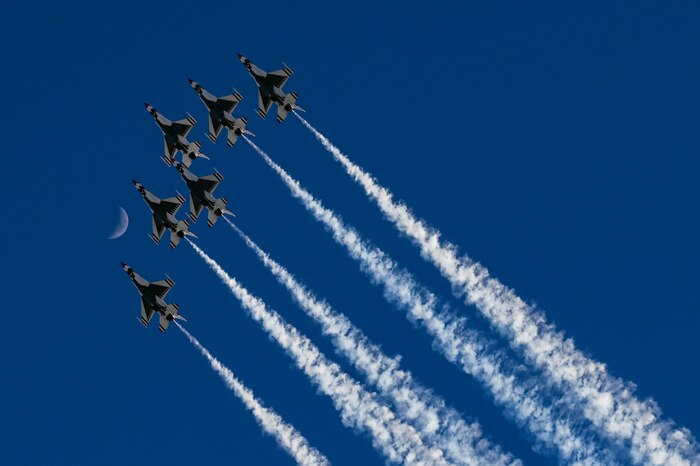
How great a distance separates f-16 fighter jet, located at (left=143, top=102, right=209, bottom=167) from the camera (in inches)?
4360

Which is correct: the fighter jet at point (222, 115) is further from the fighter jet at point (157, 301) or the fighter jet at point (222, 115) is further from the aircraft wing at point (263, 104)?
the fighter jet at point (157, 301)

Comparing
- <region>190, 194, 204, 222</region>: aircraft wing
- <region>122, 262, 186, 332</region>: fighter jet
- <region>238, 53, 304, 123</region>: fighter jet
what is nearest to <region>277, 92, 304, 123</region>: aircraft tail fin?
<region>238, 53, 304, 123</region>: fighter jet

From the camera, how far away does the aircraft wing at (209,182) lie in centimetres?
10838

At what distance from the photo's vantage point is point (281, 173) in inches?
4109

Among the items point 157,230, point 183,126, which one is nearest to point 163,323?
point 157,230

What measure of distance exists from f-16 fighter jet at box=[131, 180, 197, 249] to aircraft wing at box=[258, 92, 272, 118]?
12538 mm

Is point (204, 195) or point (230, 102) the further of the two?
point (230, 102)

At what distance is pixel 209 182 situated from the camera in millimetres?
108375

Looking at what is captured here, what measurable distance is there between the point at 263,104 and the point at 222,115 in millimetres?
4692

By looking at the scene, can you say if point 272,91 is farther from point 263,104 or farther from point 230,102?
point 230,102

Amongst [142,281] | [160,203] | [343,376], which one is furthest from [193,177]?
[343,376]

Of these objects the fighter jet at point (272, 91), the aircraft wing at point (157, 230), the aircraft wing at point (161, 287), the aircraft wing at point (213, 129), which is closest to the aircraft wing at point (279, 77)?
the fighter jet at point (272, 91)

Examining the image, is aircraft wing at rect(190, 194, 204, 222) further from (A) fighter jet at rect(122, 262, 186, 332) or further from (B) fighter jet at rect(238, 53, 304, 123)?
(B) fighter jet at rect(238, 53, 304, 123)

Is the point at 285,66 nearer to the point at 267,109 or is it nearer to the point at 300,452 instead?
the point at 267,109
